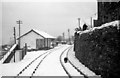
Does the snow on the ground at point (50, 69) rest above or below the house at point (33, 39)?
below

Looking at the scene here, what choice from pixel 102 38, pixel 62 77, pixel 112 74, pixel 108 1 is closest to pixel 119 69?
pixel 112 74

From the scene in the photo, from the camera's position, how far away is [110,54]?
8.73 metres

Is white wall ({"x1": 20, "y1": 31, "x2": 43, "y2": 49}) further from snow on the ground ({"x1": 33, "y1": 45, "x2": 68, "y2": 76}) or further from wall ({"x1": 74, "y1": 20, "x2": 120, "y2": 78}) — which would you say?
A: wall ({"x1": 74, "y1": 20, "x2": 120, "y2": 78})

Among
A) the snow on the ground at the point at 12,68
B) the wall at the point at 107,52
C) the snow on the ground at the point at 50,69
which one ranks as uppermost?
the wall at the point at 107,52

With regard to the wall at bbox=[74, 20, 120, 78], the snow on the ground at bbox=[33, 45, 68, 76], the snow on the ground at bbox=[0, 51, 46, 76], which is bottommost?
the snow on the ground at bbox=[0, 51, 46, 76]

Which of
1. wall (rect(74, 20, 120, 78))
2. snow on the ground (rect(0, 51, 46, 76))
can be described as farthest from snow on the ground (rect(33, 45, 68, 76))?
wall (rect(74, 20, 120, 78))

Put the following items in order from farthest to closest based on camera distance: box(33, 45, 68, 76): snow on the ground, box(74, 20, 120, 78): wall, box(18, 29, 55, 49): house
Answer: box(18, 29, 55, 49): house → box(33, 45, 68, 76): snow on the ground → box(74, 20, 120, 78): wall

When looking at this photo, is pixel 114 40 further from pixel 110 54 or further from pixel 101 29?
pixel 101 29

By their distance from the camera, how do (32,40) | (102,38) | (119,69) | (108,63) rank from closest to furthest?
(119,69)
(108,63)
(102,38)
(32,40)

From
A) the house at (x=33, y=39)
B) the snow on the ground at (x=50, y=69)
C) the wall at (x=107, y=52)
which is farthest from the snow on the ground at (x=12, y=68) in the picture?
the house at (x=33, y=39)

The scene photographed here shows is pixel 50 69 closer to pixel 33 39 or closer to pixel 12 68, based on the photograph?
pixel 12 68

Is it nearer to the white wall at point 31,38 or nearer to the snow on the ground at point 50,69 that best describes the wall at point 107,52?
the snow on the ground at point 50,69

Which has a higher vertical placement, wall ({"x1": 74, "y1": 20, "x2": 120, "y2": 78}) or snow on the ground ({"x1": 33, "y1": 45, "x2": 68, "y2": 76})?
wall ({"x1": 74, "y1": 20, "x2": 120, "y2": 78})

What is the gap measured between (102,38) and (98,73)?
7.36 feet
